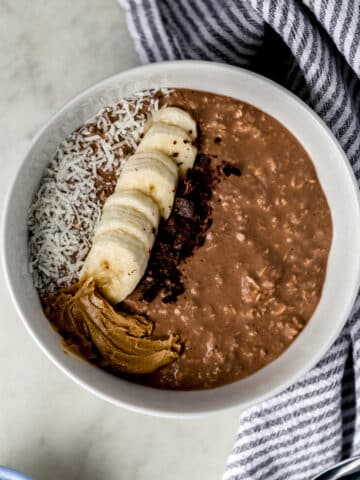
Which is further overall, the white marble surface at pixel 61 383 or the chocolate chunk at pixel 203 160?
the white marble surface at pixel 61 383

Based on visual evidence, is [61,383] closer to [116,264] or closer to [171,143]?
[116,264]

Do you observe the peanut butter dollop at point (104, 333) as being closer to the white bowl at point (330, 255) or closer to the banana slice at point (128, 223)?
the white bowl at point (330, 255)

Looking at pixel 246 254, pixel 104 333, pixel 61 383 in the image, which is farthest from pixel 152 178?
pixel 61 383

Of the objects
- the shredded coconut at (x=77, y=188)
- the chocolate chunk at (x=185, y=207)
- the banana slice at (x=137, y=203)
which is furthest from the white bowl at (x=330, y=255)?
the chocolate chunk at (x=185, y=207)

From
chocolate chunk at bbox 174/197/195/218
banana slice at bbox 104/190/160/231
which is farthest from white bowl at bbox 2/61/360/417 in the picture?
chocolate chunk at bbox 174/197/195/218

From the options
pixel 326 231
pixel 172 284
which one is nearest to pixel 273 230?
pixel 326 231
